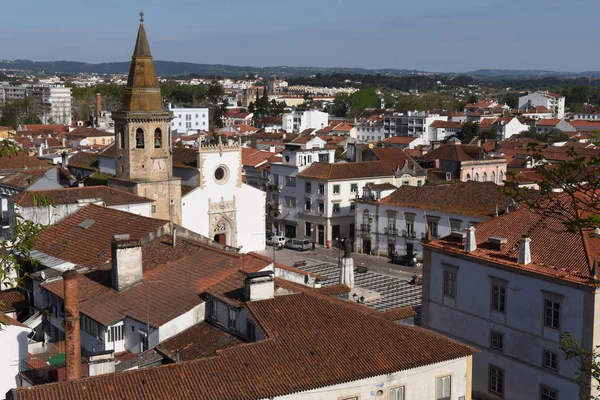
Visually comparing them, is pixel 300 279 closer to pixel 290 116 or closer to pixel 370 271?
pixel 370 271

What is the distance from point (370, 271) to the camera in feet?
159

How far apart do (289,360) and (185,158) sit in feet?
118

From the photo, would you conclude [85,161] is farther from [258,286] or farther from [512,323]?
[258,286]

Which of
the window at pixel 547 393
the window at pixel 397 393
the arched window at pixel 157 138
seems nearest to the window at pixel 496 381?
the window at pixel 547 393

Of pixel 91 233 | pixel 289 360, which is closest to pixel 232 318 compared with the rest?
pixel 289 360

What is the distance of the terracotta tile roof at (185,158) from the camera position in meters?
51.6

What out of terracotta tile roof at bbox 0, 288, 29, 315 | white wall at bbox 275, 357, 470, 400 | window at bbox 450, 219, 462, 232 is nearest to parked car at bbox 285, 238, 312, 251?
window at bbox 450, 219, 462, 232

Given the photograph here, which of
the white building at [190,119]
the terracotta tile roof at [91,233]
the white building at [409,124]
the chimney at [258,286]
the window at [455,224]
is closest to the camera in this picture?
the chimney at [258,286]

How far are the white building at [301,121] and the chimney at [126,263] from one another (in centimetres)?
10650

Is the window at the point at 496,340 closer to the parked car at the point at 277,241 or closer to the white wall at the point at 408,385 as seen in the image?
the white wall at the point at 408,385

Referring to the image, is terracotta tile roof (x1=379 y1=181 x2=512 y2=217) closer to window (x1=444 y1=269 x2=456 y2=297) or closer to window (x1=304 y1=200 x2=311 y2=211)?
window (x1=304 y1=200 x2=311 y2=211)

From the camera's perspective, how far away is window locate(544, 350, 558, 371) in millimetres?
24766

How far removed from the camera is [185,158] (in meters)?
52.9

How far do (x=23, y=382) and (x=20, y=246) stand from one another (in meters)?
8.07
